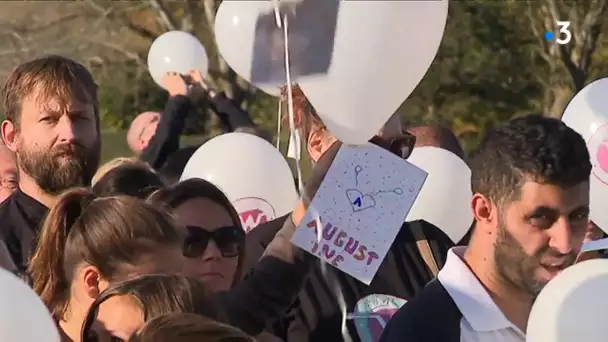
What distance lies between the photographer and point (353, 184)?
240 centimetres

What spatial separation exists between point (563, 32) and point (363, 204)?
1035cm

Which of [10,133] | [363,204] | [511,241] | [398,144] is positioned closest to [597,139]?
[398,144]

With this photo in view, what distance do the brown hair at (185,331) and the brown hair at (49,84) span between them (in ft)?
3.85

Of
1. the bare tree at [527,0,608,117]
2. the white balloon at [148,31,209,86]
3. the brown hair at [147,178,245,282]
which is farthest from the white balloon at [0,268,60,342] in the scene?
the bare tree at [527,0,608,117]

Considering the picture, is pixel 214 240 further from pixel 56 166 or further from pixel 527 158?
pixel 527 158

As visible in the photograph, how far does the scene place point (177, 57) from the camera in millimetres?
5277

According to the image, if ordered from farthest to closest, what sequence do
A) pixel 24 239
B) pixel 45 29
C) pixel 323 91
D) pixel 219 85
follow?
1. pixel 45 29
2. pixel 219 85
3. pixel 24 239
4. pixel 323 91

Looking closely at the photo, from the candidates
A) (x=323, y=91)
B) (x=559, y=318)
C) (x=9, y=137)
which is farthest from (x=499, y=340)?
(x=9, y=137)

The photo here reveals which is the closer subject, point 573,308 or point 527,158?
point 573,308

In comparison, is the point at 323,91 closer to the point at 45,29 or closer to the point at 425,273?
the point at 425,273

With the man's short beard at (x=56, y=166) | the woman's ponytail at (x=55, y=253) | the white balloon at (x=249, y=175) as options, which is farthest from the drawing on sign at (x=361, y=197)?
the white balloon at (x=249, y=175)

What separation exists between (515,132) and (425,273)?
559 millimetres

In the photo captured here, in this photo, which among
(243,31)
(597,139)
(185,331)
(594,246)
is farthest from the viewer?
(597,139)

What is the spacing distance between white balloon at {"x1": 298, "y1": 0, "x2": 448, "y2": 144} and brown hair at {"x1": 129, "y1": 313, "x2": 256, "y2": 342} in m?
0.76
